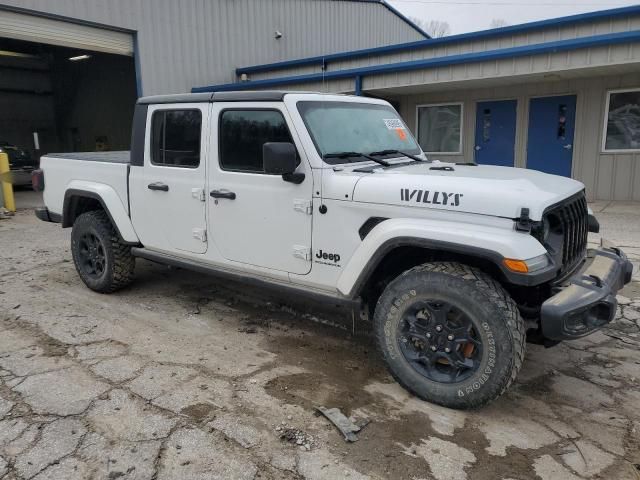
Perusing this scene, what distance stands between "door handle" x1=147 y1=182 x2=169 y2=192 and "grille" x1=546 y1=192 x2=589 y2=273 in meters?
3.05

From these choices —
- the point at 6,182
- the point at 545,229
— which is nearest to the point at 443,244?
the point at 545,229

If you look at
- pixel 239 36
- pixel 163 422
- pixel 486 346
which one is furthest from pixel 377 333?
pixel 239 36

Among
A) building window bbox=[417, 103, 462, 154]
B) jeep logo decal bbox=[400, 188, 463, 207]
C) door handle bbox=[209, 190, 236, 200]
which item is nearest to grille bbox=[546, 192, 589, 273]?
jeep logo decal bbox=[400, 188, 463, 207]

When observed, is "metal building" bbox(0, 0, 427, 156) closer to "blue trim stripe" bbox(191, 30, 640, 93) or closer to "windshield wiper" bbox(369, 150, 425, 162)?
"blue trim stripe" bbox(191, 30, 640, 93)

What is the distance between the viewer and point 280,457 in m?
2.62

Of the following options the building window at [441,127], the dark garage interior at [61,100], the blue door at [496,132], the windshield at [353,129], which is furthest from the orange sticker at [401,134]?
the dark garage interior at [61,100]

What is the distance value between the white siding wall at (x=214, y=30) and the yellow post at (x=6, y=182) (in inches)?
127

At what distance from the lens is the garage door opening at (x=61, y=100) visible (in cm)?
2036

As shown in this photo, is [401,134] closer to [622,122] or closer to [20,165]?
[622,122]

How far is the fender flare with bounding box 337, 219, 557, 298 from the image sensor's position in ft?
8.85

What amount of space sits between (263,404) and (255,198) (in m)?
1.49

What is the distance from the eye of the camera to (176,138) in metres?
4.36

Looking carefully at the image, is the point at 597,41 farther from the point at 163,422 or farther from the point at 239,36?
the point at 239,36

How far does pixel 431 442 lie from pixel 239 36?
15312 millimetres
